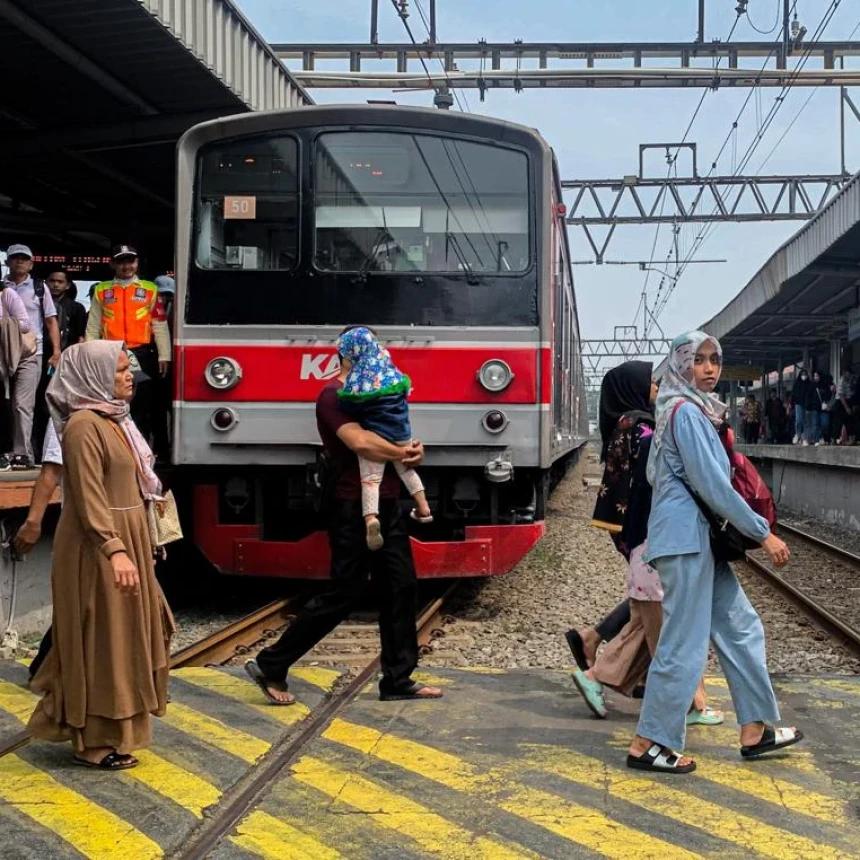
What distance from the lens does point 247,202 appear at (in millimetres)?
8391

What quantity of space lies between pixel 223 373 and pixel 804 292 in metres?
16.0

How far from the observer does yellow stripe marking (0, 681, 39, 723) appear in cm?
530

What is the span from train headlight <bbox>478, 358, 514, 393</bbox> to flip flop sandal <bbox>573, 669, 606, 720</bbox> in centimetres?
298

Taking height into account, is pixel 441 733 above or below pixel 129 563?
below

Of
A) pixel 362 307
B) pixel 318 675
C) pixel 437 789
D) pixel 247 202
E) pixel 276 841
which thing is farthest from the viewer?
pixel 247 202

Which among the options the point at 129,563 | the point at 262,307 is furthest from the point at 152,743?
the point at 262,307

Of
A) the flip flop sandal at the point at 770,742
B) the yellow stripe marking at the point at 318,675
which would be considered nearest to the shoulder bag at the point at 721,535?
the flip flop sandal at the point at 770,742

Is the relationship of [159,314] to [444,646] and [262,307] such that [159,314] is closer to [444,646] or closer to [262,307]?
[262,307]

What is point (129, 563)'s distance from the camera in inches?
166

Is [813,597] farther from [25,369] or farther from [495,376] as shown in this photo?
[25,369]

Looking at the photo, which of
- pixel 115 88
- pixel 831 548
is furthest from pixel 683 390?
pixel 831 548

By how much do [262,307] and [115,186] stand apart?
8.27 metres

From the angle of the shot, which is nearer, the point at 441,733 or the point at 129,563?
the point at 129,563

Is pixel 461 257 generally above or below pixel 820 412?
above
